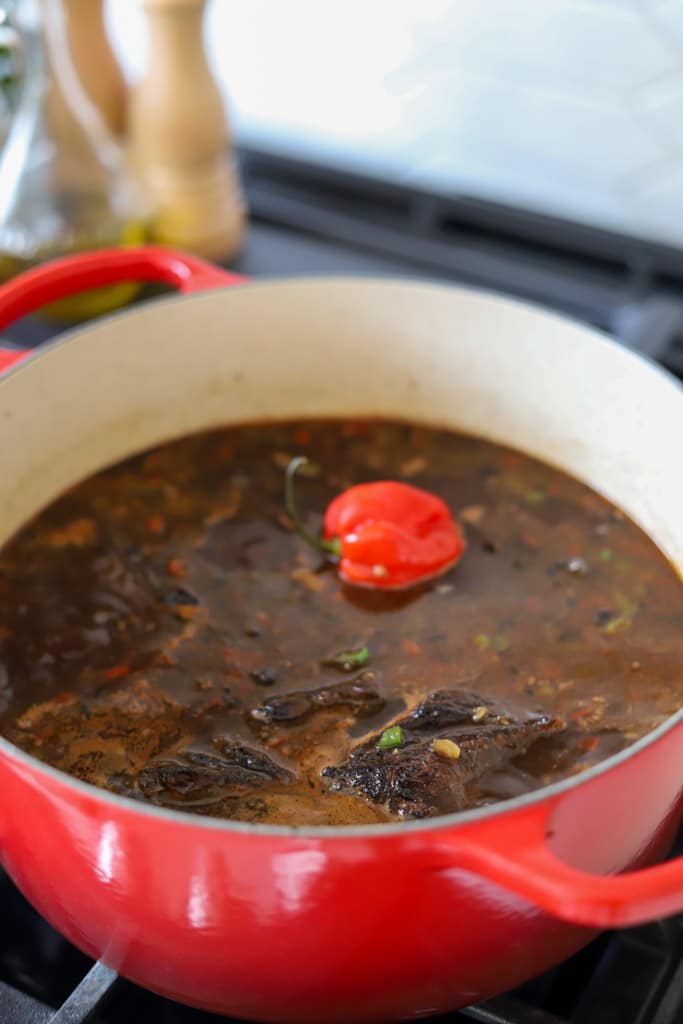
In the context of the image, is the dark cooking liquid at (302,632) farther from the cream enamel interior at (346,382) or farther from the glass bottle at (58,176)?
the glass bottle at (58,176)

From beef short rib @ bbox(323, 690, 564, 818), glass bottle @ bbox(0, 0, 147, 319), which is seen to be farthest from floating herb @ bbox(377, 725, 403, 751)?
glass bottle @ bbox(0, 0, 147, 319)

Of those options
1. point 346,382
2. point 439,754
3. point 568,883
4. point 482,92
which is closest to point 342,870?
point 568,883

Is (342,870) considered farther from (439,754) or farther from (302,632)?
(302,632)

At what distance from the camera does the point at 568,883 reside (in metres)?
0.63

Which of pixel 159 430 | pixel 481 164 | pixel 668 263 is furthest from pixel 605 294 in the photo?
pixel 159 430

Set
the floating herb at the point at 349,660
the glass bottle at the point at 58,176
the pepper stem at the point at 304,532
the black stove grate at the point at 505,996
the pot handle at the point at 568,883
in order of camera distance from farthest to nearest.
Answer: the glass bottle at the point at 58,176
the pepper stem at the point at 304,532
the floating herb at the point at 349,660
the black stove grate at the point at 505,996
the pot handle at the point at 568,883

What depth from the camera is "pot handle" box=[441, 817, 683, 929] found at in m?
0.63

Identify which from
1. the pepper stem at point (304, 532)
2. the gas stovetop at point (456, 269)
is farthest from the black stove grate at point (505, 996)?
the pepper stem at point (304, 532)

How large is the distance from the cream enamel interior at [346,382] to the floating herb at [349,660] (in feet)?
1.07

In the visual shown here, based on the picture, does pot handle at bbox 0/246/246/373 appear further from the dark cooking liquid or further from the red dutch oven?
the dark cooking liquid

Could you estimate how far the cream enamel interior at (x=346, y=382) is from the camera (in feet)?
3.83

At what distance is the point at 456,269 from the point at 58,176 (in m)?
0.52

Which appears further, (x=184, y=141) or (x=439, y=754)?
(x=184, y=141)

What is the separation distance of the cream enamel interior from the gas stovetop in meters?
0.18
